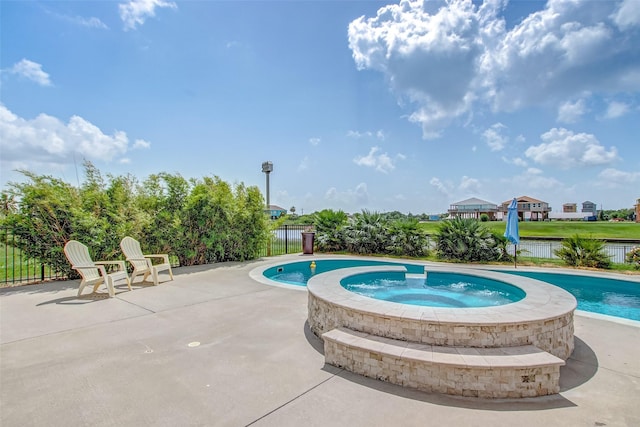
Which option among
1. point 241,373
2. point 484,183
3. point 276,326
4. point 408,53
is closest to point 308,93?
point 408,53

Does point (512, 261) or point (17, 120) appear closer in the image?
point (17, 120)

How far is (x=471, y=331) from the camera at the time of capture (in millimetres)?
3014

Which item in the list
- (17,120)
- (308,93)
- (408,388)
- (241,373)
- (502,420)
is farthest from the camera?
(308,93)

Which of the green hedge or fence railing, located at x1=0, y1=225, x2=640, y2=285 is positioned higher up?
the green hedge

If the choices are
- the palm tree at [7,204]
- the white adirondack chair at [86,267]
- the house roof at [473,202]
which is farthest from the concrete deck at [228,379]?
the house roof at [473,202]

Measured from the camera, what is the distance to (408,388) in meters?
2.73

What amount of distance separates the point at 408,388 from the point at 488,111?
43.5 feet

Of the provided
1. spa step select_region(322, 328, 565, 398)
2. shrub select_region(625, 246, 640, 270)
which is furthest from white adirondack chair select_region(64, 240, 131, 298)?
shrub select_region(625, 246, 640, 270)

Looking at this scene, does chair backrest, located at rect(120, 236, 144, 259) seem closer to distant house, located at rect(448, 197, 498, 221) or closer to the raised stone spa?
the raised stone spa

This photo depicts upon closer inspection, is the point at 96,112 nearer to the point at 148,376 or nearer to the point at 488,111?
the point at 148,376

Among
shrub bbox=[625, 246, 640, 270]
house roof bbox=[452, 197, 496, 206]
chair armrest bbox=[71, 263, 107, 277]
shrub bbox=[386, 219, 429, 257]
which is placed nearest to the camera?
chair armrest bbox=[71, 263, 107, 277]

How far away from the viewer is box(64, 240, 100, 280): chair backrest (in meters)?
5.79

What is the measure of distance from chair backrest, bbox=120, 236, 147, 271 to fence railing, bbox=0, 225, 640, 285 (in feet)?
6.42

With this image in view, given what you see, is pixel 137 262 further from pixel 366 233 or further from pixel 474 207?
pixel 474 207
